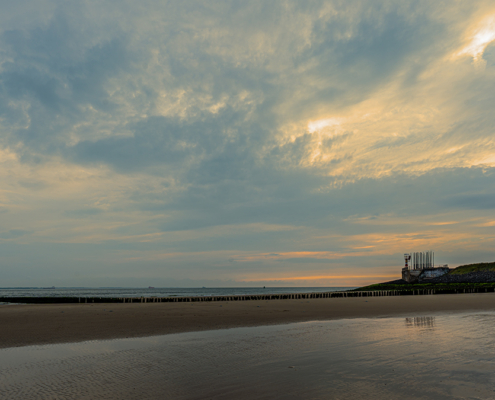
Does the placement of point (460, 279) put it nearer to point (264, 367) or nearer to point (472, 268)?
point (472, 268)

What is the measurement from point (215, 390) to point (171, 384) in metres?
1.47

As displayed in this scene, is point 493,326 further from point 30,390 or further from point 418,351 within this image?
point 30,390

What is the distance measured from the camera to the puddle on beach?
8305 mm

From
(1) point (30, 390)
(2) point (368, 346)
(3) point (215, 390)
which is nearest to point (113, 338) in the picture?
(1) point (30, 390)

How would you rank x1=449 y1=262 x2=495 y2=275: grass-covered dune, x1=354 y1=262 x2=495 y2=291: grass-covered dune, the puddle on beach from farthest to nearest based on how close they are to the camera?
1. x1=449 y1=262 x2=495 y2=275: grass-covered dune
2. x1=354 y1=262 x2=495 y2=291: grass-covered dune
3. the puddle on beach

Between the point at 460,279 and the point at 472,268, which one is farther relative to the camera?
the point at 472,268

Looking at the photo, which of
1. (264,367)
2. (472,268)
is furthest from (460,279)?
(264,367)

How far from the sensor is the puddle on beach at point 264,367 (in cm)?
830

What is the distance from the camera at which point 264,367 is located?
35.2ft

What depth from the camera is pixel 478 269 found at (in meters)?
113

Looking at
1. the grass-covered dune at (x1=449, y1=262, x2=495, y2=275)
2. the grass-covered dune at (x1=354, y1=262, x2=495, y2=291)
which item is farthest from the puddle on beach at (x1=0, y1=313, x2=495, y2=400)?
the grass-covered dune at (x1=449, y1=262, x2=495, y2=275)

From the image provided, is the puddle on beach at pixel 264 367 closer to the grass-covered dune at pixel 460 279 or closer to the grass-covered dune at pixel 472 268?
the grass-covered dune at pixel 460 279

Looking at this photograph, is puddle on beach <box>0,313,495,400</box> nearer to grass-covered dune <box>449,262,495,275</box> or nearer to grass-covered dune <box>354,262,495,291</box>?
grass-covered dune <box>354,262,495,291</box>

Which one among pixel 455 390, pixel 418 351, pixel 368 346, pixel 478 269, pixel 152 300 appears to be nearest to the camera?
pixel 455 390
